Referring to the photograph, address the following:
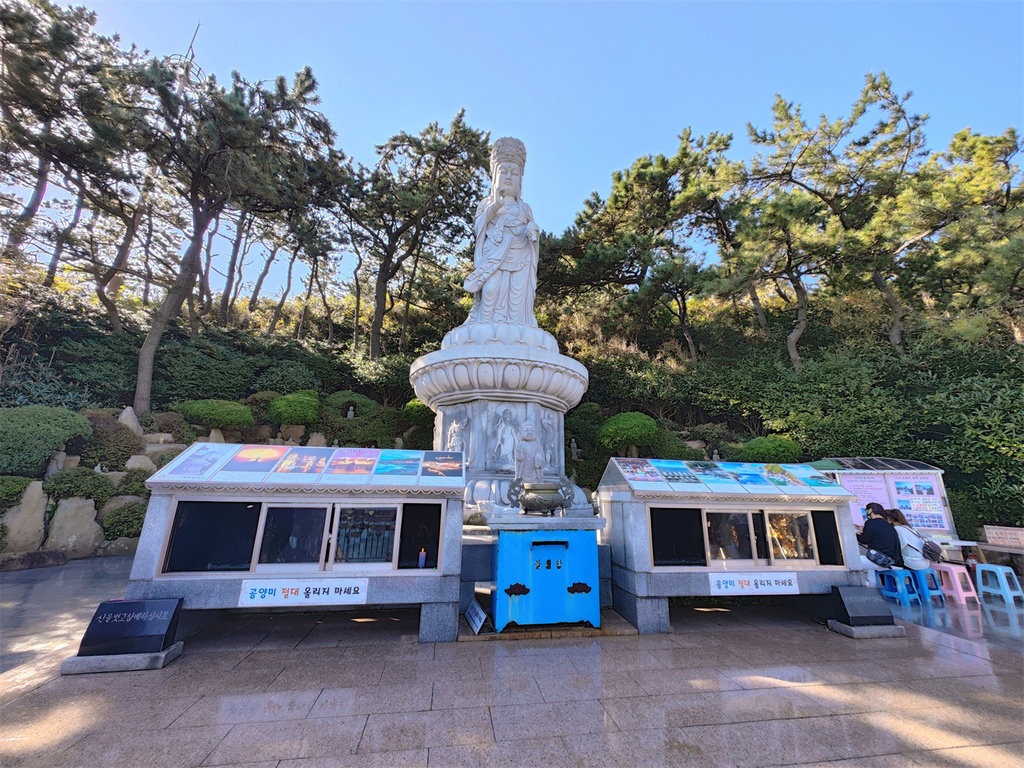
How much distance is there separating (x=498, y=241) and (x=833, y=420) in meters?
7.84

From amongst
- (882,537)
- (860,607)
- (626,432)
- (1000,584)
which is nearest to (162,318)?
(626,432)

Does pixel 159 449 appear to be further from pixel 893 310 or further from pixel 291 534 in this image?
pixel 893 310

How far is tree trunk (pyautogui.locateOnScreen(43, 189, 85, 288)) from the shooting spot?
10.0 metres

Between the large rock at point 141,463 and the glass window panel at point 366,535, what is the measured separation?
21.1ft

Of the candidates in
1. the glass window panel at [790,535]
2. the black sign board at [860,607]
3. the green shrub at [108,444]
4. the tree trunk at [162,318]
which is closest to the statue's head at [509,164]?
the glass window panel at [790,535]

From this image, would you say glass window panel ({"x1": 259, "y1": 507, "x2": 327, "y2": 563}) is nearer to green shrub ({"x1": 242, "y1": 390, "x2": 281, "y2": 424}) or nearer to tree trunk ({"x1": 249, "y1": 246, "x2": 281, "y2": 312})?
green shrub ({"x1": 242, "y1": 390, "x2": 281, "y2": 424})

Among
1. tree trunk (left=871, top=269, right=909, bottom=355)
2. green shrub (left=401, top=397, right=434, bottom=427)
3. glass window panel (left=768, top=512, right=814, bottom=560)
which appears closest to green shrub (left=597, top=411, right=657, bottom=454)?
green shrub (left=401, top=397, right=434, bottom=427)

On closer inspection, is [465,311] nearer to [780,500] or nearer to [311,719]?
[780,500]

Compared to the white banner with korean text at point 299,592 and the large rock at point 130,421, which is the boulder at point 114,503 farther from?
the white banner with korean text at point 299,592

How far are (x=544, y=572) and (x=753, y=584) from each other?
5.98 feet

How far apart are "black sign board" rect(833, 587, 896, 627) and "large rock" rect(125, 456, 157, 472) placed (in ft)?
32.9

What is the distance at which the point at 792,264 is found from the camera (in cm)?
1248

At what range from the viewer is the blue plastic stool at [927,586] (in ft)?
16.1

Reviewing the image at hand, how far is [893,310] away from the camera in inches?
464
